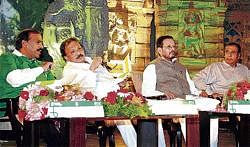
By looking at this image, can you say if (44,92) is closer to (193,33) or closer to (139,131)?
(139,131)

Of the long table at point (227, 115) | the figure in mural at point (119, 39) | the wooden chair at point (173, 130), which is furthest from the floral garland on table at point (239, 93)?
the figure in mural at point (119, 39)

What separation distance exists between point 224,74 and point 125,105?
3.22 meters

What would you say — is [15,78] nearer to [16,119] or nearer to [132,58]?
[16,119]

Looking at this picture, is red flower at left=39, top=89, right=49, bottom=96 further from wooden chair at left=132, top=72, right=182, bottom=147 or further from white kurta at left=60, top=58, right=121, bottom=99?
wooden chair at left=132, top=72, right=182, bottom=147

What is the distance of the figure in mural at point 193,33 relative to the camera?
30.7ft

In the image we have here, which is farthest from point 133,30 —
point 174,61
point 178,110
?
point 178,110

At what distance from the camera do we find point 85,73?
198 inches

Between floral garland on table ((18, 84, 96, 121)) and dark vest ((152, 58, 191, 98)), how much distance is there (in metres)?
1.92

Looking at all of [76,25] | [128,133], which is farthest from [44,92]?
[76,25]

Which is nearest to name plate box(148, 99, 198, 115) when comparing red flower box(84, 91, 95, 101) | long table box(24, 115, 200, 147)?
long table box(24, 115, 200, 147)

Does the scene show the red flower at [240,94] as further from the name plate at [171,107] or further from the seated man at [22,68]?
the seated man at [22,68]

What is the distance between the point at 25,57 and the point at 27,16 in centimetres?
313

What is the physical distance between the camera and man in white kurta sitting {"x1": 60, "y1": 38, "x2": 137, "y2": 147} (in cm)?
485

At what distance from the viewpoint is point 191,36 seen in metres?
9.36
